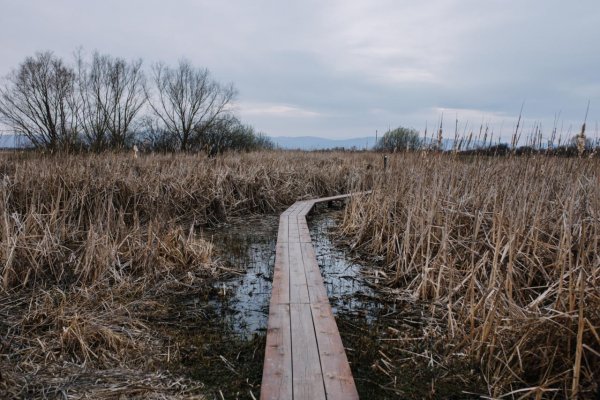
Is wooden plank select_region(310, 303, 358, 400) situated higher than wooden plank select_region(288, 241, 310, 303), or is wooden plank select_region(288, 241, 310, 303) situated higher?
wooden plank select_region(310, 303, 358, 400)

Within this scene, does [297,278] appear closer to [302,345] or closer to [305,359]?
[302,345]

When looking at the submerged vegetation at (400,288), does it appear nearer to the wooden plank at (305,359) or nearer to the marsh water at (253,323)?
the marsh water at (253,323)

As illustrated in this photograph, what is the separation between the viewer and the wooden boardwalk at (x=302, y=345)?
194 centimetres

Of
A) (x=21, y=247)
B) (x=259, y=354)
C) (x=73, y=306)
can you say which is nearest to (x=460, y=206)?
(x=259, y=354)

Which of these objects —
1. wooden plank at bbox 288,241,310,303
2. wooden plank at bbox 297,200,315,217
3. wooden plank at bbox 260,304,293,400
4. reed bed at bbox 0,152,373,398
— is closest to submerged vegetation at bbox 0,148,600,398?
reed bed at bbox 0,152,373,398

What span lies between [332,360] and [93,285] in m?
2.36

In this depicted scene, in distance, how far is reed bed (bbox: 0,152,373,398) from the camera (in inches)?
89.9

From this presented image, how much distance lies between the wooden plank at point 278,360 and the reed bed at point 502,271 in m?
0.72

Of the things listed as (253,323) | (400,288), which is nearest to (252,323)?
(253,323)

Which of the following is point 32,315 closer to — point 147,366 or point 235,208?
point 147,366

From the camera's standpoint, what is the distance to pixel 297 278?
3666 millimetres

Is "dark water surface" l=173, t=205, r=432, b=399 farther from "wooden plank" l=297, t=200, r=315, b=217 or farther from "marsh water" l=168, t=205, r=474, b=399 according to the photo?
"wooden plank" l=297, t=200, r=315, b=217

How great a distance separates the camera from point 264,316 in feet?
11.0

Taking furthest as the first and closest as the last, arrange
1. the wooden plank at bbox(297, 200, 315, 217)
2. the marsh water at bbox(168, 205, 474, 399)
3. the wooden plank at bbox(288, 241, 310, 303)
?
the wooden plank at bbox(297, 200, 315, 217)
the wooden plank at bbox(288, 241, 310, 303)
the marsh water at bbox(168, 205, 474, 399)
